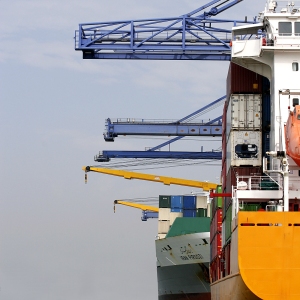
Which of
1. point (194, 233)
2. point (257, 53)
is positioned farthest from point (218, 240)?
point (194, 233)

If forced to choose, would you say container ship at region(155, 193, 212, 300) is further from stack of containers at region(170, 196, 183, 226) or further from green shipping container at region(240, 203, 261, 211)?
green shipping container at region(240, 203, 261, 211)

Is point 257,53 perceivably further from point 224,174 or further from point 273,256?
point 273,256

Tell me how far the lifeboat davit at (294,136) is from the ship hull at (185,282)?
2271cm

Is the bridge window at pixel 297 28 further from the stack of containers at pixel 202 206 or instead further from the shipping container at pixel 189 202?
the shipping container at pixel 189 202

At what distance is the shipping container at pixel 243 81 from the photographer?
95.8 ft

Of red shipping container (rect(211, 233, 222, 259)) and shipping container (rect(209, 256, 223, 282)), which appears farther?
red shipping container (rect(211, 233, 222, 259))

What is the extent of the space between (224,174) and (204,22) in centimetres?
1009

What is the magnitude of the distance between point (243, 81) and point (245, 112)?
1.19 metres

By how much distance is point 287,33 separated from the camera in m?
27.8

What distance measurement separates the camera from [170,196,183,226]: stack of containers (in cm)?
5434

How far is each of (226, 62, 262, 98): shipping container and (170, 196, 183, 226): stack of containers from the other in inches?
986

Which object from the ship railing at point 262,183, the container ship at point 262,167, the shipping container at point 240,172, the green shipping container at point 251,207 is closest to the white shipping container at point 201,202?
the container ship at point 262,167

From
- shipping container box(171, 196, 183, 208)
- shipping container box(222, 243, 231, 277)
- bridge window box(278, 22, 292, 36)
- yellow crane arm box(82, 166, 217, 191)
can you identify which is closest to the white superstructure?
bridge window box(278, 22, 292, 36)

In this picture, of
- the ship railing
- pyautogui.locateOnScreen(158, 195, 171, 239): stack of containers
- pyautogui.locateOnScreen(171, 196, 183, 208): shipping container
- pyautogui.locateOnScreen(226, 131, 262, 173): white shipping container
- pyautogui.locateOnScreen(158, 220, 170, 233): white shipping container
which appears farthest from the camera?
pyautogui.locateOnScreen(158, 220, 170, 233): white shipping container
